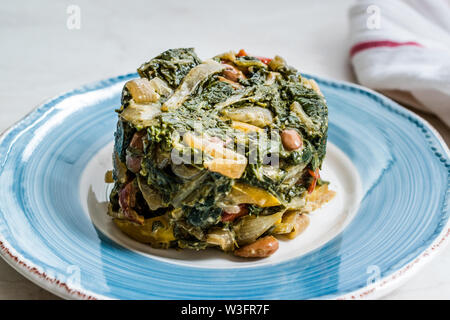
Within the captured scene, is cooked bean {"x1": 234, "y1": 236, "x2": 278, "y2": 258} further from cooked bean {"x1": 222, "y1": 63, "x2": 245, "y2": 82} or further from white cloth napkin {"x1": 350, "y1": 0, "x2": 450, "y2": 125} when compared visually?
white cloth napkin {"x1": 350, "y1": 0, "x2": 450, "y2": 125}

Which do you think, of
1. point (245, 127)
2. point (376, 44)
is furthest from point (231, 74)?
point (376, 44)

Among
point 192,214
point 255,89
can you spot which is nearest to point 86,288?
point 192,214

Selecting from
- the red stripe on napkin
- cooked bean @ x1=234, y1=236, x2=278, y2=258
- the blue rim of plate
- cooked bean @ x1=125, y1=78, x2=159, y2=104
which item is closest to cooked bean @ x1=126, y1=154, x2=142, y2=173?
cooked bean @ x1=125, y1=78, x2=159, y2=104

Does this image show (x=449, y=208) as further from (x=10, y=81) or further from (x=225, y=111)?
(x=10, y=81)

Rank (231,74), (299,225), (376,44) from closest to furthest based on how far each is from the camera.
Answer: (299,225) → (231,74) → (376,44)

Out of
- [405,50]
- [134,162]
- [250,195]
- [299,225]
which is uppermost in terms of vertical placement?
[405,50]

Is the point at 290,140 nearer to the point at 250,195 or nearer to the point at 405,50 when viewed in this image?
the point at 250,195
